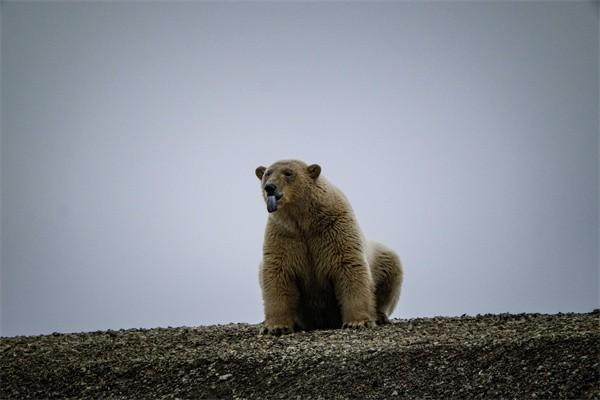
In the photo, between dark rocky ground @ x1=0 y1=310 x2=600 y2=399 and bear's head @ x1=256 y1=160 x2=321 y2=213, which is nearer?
dark rocky ground @ x1=0 y1=310 x2=600 y2=399

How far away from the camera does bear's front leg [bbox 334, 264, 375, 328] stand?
12289mm

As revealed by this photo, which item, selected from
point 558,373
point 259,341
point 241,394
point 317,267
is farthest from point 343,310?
point 558,373

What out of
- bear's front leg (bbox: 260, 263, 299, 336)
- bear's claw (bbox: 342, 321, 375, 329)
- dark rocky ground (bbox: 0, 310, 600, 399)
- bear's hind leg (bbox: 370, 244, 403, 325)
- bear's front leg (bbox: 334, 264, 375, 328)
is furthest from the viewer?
bear's hind leg (bbox: 370, 244, 403, 325)

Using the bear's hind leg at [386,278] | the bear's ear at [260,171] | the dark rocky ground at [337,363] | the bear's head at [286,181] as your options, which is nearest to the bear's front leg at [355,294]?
the dark rocky ground at [337,363]

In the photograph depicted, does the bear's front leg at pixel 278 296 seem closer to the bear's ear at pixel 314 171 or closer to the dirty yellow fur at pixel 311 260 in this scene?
the dirty yellow fur at pixel 311 260

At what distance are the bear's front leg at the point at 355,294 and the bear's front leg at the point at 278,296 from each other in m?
0.70

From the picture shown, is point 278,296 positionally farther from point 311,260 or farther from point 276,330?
point 311,260

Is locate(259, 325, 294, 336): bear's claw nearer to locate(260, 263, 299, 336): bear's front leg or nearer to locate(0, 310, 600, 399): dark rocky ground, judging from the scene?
locate(260, 263, 299, 336): bear's front leg

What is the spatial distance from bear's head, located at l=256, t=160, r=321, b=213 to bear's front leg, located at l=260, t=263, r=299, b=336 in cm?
102

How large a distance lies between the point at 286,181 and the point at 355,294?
202cm

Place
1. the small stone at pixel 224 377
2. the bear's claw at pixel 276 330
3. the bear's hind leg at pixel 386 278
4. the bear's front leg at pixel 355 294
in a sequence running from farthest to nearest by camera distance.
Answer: the bear's hind leg at pixel 386 278 < the bear's front leg at pixel 355 294 < the bear's claw at pixel 276 330 < the small stone at pixel 224 377

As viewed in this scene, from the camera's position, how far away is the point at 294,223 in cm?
1279

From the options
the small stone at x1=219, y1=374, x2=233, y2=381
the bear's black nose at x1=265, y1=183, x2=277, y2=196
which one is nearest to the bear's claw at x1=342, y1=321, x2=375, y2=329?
the bear's black nose at x1=265, y1=183, x2=277, y2=196

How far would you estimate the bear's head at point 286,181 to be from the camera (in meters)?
12.5
